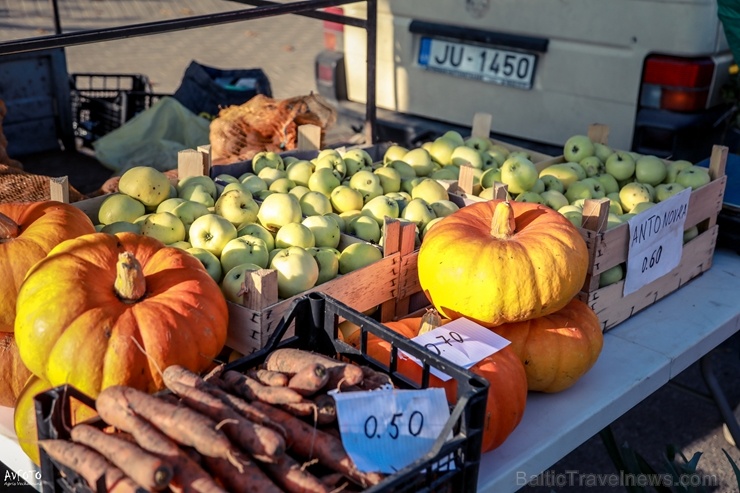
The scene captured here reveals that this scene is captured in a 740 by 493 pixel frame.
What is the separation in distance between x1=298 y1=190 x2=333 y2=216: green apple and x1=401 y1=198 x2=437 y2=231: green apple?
28cm

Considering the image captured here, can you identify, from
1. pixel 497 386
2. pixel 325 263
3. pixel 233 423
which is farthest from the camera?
pixel 325 263

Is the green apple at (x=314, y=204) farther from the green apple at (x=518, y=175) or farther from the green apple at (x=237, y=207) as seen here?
the green apple at (x=518, y=175)

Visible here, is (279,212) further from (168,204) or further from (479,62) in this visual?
(479,62)

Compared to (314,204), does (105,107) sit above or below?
below

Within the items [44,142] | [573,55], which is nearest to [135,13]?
[44,142]

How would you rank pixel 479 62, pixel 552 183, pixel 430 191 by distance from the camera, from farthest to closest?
pixel 479 62 → pixel 552 183 → pixel 430 191

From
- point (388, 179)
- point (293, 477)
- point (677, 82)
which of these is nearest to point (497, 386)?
point (293, 477)

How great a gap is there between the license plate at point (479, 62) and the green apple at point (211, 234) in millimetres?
2655

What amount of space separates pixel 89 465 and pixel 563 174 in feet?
7.46

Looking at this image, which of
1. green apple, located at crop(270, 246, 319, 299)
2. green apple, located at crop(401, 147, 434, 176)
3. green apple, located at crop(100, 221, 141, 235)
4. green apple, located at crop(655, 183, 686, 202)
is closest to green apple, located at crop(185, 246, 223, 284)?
green apple, located at crop(270, 246, 319, 299)

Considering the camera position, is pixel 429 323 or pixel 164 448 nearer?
pixel 164 448

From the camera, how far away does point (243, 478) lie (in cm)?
145

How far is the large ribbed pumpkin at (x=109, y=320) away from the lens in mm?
1776

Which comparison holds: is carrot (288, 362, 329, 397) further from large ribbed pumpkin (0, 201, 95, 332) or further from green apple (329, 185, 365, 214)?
green apple (329, 185, 365, 214)
